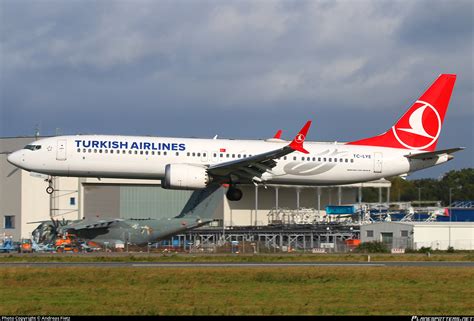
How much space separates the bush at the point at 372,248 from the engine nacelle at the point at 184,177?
57.3ft

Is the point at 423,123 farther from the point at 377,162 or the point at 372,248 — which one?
the point at 372,248

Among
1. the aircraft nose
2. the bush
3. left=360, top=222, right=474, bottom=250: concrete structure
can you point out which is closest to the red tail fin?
the bush

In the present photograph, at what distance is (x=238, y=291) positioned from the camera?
2941 cm

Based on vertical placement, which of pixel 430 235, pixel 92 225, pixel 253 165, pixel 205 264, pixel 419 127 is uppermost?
pixel 419 127

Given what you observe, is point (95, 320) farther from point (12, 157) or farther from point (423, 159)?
point (423, 159)

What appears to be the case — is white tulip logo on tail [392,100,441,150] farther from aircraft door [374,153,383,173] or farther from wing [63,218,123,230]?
wing [63,218,123,230]

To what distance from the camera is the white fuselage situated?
149 ft

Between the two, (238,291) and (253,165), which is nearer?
(238,291)

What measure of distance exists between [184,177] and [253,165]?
12.3 feet

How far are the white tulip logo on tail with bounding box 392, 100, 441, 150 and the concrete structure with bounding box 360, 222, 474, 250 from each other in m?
14.0

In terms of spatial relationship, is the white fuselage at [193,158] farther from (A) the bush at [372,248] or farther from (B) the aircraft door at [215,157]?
(A) the bush at [372,248]

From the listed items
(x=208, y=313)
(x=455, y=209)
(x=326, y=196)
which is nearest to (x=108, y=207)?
(x=326, y=196)

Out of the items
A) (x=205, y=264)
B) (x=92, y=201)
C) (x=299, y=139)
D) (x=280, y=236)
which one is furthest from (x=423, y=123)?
(x=92, y=201)

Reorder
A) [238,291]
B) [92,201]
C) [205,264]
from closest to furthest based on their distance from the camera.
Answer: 1. [238,291]
2. [205,264]
3. [92,201]
